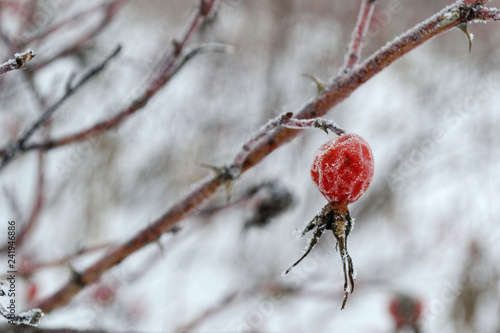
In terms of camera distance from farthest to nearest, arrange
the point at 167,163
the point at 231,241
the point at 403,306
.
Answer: the point at 231,241
the point at 167,163
the point at 403,306

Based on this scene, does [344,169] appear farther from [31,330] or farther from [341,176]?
[31,330]

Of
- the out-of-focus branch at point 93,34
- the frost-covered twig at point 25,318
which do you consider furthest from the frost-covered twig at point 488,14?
the out-of-focus branch at point 93,34

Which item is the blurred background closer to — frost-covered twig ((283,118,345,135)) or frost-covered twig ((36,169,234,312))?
frost-covered twig ((36,169,234,312))

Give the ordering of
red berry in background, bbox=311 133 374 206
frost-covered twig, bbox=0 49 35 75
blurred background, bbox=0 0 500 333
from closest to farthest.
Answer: frost-covered twig, bbox=0 49 35 75, red berry in background, bbox=311 133 374 206, blurred background, bbox=0 0 500 333

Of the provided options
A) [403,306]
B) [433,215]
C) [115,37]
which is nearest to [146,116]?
[115,37]

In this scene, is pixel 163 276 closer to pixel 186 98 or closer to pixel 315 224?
pixel 186 98

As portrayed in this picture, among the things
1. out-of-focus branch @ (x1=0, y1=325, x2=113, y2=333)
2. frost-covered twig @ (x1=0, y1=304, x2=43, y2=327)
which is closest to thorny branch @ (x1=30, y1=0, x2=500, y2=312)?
out-of-focus branch @ (x1=0, y1=325, x2=113, y2=333)

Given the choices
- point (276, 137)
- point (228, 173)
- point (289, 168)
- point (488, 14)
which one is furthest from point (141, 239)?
point (289, 168)
